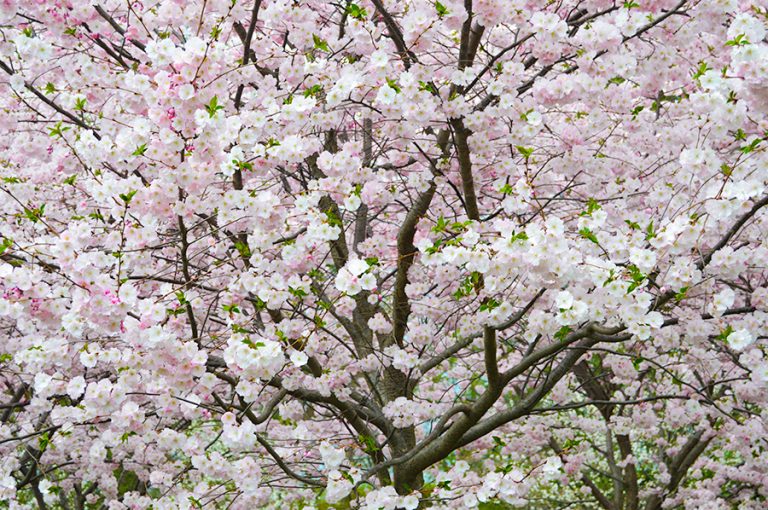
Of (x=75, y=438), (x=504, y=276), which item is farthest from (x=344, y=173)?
(x=75, y=438)

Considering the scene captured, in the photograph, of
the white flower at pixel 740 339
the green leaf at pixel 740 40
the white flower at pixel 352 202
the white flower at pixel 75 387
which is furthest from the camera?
the white flower at pixel 352 202

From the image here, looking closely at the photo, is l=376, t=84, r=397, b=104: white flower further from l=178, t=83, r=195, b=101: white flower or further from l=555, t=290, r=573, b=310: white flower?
l=555, t=290, r=573, b=310: white flower

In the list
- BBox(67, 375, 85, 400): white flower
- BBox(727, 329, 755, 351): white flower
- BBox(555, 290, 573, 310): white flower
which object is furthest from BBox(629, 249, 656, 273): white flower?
BBox(67, 375, 85, 400): white flower

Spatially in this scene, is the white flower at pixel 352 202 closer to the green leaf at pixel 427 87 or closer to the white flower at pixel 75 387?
the green leaf at pixel 427 87


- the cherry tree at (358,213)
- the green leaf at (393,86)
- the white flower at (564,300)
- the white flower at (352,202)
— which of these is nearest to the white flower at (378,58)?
the cherry tree at (358,213)

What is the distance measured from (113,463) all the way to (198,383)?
470cm

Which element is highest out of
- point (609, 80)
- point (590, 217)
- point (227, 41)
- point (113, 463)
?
point (227, 41)

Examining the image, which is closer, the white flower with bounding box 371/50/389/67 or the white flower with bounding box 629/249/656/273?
the white flower with bounding box 629/249/656/273

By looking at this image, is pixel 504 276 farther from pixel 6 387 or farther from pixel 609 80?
pixel 6 387

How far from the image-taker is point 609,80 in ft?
14.4

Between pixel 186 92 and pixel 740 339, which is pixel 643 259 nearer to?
pixel 740 339

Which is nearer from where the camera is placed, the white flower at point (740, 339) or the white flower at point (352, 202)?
the white flower at point (740, 339)

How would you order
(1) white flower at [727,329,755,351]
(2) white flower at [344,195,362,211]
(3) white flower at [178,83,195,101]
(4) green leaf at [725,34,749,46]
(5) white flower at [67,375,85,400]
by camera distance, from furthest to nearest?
Answer: (2) white flower at [344,195,362,211]
(5) white flower at [67,375,85,400]
(1) white flower at [727,329,755,351]
(3) white flower at [178,83,195,101]
(4) green leaf at [725,34,749,46]

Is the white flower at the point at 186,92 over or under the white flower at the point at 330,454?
over
